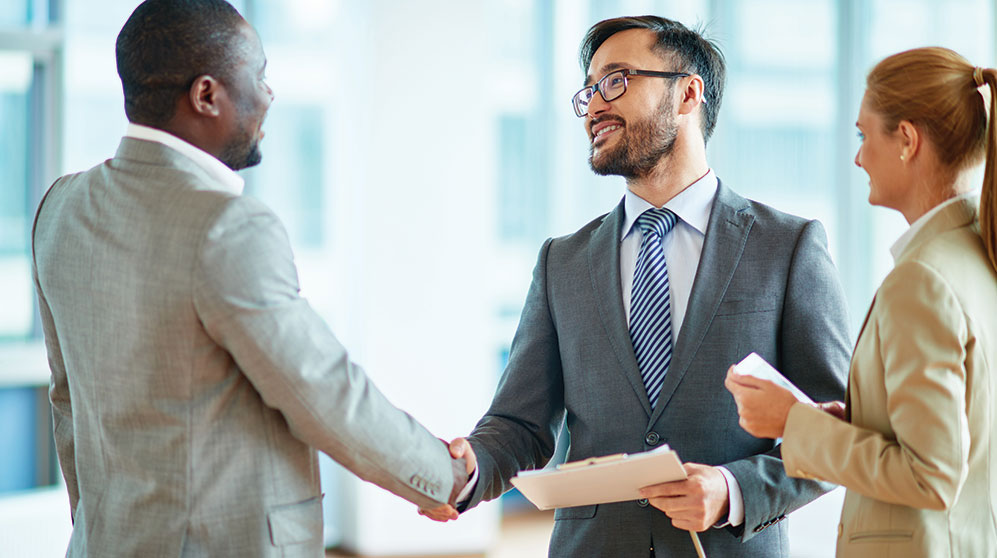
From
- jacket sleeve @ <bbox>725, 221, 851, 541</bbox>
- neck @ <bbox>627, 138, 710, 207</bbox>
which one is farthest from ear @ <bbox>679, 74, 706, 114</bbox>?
jacket sleeve @ <bbox>725, 221, 851, 541</bbox>

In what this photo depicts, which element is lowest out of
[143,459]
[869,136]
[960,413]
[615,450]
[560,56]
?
[615,450]

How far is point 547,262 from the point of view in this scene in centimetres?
214

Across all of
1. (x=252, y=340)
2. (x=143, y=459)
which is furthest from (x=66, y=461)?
(x=252, y=340)

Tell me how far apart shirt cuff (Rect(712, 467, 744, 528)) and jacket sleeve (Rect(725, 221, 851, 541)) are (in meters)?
0.01

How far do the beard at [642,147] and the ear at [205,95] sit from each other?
0.89 metres

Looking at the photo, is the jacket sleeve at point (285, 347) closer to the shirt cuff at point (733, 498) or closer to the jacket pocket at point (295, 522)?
the jacket pocket at point (295, 522)

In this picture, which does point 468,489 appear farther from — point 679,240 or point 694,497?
point 679,240

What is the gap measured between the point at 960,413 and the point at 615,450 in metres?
0.72

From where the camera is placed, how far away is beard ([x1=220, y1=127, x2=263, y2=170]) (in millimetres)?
1635

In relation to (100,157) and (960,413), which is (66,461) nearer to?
(960,413)

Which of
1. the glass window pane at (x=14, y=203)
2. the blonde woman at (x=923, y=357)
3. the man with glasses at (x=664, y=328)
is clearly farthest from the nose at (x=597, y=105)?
the glass window pane at (x=14, y=203)

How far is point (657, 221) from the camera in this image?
2.00m

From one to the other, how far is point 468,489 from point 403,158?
2973 millimetres

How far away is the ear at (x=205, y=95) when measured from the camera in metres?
1.56
